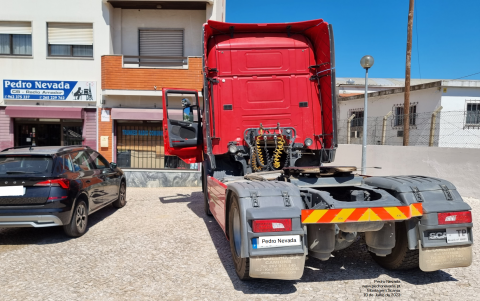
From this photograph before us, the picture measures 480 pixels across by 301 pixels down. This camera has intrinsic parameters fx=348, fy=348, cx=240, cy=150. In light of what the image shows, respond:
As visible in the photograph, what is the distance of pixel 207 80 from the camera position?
5.99 metres

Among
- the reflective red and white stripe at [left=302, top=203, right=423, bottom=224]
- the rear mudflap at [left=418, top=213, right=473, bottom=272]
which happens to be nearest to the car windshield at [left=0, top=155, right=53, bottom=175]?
the reflective red and white stripe at [left=302, top=203, right=423, bottom=224]

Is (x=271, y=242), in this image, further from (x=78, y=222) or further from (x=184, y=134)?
(x=184, y=134)

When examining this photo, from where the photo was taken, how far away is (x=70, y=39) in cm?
1165

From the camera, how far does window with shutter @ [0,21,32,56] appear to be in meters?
11.6

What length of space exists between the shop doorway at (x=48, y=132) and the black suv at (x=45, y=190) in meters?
6.32

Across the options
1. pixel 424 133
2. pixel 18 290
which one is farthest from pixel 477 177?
pixel 18 290

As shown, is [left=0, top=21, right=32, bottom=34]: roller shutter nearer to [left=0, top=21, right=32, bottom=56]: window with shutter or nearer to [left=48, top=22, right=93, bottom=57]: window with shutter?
[left=0, top=21, right=32, bottom=56]: window with shutter

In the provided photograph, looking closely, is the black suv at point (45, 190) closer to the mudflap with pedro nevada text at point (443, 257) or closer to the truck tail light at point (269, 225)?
the truck tail light at point (269, 225)

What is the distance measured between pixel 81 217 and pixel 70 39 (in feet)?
26.8

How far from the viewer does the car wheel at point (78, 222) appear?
18.0 ft

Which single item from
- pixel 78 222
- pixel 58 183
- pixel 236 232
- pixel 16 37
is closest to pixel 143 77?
pixel 16 37

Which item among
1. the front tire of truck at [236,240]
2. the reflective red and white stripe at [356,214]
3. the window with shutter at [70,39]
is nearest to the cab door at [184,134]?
the front tire of truck at [236,240]

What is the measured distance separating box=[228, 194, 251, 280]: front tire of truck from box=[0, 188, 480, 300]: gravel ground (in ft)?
0.56

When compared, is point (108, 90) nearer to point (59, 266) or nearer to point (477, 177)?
point (59, 266)
